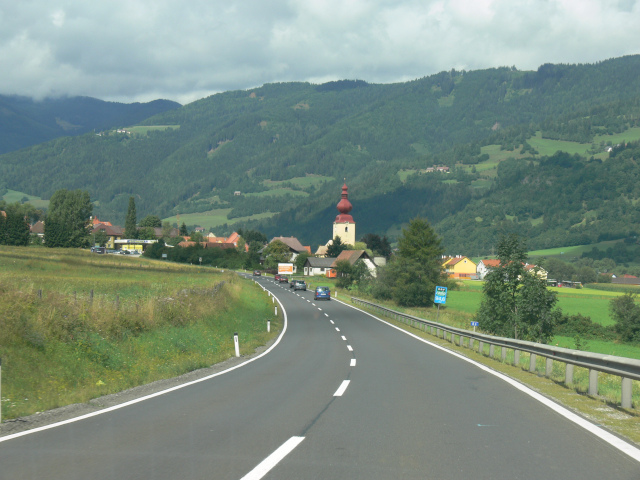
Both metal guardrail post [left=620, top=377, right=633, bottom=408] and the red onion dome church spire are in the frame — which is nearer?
metal guardrail post [left=620, top=377, right=633, bottom=408]

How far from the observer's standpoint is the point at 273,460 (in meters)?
6.62

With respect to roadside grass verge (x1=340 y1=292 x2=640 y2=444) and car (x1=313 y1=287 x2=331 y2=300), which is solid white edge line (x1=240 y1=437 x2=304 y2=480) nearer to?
roadside grass verge (x1=340 y1=292 x2=640 y2=444)

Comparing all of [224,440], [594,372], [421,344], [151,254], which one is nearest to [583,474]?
[224,440]

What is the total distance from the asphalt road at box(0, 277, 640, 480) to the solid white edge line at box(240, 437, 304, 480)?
1cm

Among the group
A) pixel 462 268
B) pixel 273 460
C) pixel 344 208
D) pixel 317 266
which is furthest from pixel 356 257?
pixel 273 460

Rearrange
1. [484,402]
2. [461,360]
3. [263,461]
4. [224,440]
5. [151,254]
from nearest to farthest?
[263,461], [224,440], [484,402], [461,360], [151,254]

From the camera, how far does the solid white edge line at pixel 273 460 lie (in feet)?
19.9

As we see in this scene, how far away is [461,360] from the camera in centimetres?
1859

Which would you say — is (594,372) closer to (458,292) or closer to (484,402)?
(484,402)

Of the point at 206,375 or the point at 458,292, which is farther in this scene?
the point at 458,292

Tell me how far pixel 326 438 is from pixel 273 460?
125 centimetres

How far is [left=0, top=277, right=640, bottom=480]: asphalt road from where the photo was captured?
630 centimetres

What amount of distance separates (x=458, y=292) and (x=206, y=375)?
92.8m

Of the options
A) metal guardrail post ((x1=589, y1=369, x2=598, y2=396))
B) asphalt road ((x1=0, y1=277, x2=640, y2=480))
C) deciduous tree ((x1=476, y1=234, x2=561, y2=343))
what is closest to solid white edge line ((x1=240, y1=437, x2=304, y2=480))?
asphalt road ((x1=0, y1=277, x2=640, y2=480))
